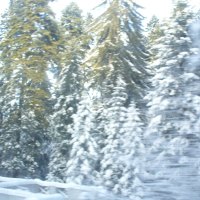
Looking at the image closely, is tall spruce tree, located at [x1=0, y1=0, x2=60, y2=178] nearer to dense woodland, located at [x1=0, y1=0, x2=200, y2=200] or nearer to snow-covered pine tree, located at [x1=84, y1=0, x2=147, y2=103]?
dense woodland, located at [x1=0, y1=0, x2=200, y2=200]

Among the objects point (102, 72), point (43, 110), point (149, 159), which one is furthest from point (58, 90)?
point (149, 159)

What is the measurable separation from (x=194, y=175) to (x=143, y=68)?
18840mm

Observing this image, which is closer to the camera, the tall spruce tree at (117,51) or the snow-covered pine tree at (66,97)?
the tall spruce tree at (117,51)

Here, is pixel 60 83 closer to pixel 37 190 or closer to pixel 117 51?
pixel 117 51

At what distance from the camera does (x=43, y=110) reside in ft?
69.9

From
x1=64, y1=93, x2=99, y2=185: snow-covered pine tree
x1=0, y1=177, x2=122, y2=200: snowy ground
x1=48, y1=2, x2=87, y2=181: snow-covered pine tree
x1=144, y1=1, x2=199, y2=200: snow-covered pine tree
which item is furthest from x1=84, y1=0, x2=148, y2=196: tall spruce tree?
x1=144, y1=1, x2=199, y2=200: snow-covered pine tree

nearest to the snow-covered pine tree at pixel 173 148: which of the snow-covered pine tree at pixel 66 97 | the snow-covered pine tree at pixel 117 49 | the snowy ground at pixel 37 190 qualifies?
the snowy ground at pixel 37 190

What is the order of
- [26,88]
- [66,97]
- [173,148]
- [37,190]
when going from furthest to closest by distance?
[66,97] < [26,88] < [37,190] < [173,148]

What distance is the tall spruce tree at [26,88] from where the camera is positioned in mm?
20391

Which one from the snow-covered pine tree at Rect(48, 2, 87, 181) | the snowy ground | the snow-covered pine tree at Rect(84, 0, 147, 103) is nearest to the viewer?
the snowy ground

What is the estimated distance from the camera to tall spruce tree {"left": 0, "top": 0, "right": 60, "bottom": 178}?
20.4 meters

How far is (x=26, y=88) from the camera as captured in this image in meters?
20.6

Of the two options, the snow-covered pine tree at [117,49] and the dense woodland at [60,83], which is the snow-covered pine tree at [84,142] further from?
the snow-covered pine tree at [117,49]

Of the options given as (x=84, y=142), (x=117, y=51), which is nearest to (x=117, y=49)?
A: (x=117, y=51)
